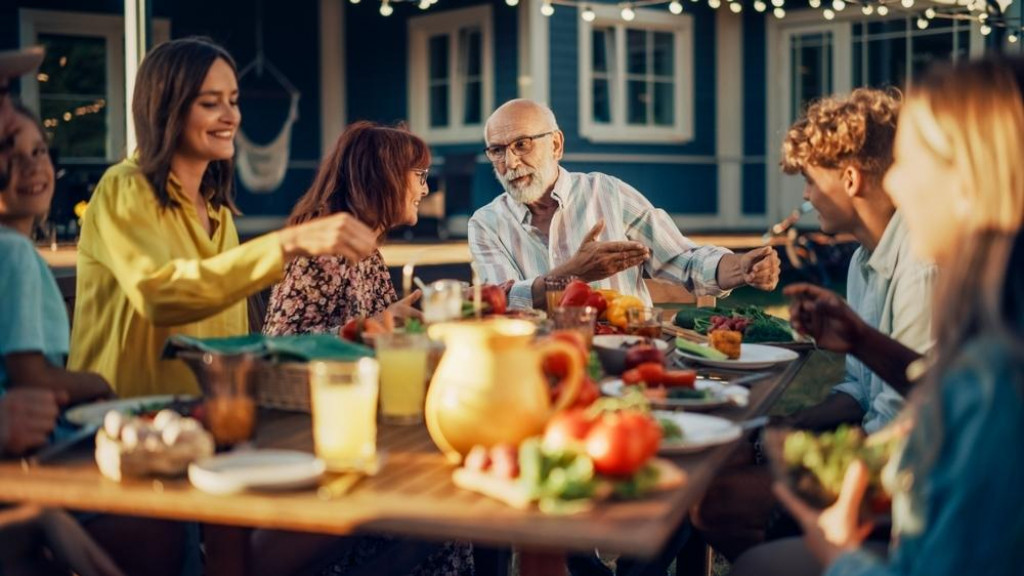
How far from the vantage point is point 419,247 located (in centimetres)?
1223

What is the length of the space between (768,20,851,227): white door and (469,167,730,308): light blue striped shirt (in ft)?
34.9

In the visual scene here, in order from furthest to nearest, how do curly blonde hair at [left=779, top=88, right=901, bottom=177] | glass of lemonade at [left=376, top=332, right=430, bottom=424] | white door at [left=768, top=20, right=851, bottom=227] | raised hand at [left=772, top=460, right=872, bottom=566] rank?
white door at [left=768, top=20, right=851, bottom=227] → curly blonde hair at [left=779, top=88, right=901, bottom=177] → glass of lemonade at [left=376, top=332, right=430, bottom=424] → raised hand at [left=772, top=460, right=872, bottom=566]

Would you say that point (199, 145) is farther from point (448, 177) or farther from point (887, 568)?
point (448, 177)

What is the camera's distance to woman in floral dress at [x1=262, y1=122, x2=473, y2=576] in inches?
134

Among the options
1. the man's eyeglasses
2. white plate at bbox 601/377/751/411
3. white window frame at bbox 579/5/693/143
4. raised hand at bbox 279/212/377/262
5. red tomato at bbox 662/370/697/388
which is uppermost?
white window frame at bbox 579/5/693/143

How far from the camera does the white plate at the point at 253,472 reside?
1.71 m

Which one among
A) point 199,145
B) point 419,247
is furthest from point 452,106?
point 199,145

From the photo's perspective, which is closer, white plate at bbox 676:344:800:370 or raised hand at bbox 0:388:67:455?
raised hand at bbox 0:388:67:455

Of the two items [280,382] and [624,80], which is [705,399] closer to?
[280,382]

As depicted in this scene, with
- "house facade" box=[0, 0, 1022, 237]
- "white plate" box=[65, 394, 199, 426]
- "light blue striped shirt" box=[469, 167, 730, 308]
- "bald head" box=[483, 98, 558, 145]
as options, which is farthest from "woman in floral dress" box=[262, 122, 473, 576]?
"house facade" box=[0, 0, 1022, 237]

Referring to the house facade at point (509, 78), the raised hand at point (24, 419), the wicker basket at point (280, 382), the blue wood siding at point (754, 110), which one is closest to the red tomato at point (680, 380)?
the wicker basket at point (280, 382)

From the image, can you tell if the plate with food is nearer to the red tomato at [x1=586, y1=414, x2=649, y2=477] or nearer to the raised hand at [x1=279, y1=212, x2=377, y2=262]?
the raised hand at [x1=279, y1=212, x2=377, y2=262]

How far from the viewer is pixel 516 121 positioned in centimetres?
434

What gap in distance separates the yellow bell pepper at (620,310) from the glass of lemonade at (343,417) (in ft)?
5.29
